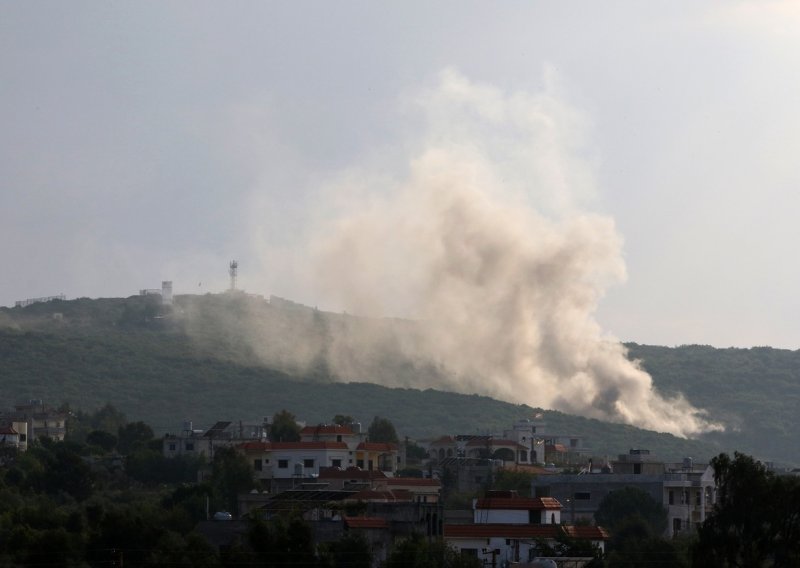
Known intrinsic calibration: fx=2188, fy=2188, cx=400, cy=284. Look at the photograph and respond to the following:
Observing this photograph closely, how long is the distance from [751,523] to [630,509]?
34.0 metres

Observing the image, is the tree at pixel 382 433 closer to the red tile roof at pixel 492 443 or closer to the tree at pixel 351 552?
the red tile roof at pixel 492 443

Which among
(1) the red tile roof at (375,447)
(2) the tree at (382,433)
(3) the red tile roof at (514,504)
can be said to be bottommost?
(3) the red tile roof at (514,504)

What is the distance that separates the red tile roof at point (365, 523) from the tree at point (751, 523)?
678 inches

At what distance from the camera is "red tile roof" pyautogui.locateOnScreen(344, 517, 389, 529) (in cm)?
8619

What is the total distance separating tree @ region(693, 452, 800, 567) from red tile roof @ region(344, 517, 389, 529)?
56.5 ft

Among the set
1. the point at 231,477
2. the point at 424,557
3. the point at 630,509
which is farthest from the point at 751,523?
the point at 231,477

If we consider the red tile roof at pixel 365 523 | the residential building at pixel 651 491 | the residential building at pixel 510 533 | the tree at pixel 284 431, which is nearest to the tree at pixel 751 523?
the residential building at pixel 510 533

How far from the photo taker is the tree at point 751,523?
234 feet

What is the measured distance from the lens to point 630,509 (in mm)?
106000

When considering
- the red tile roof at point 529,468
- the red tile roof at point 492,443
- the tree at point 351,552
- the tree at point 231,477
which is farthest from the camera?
the red tile roof at point 492,443

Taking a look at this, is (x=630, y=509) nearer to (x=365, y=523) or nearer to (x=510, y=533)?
(x=510, y=533)

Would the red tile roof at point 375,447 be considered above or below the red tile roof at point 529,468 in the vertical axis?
above

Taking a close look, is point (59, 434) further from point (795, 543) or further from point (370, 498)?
point (795, 543)

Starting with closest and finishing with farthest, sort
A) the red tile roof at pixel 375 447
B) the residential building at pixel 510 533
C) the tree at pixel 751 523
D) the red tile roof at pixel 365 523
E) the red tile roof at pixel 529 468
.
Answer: the tree at pixel 751 523 < the red tile roof at pixel 365 523 < the residential building at pixel 510 533 < the red tile roof at pixel 529 468 < the red tile roof at pixel 375 447
